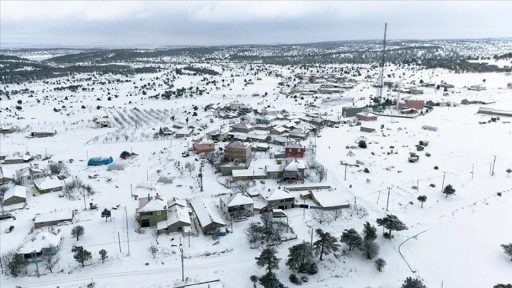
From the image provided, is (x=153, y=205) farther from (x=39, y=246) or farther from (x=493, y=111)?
(x=493, y=111)

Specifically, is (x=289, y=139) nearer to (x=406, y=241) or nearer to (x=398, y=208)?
(x=398, y=208)

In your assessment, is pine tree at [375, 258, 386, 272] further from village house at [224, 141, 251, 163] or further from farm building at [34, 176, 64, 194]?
farm building at [34, 176, 64, 194]

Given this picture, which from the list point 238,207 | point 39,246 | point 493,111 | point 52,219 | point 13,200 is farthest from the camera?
point 493,111

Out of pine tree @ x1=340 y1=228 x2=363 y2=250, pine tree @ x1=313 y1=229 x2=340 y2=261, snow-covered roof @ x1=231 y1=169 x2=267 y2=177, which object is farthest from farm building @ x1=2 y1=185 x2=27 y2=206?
pine tree @ x1=340 y1=228 x2=363 y2=250

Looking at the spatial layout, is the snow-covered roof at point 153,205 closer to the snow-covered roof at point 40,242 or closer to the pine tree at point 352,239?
the snow-covered roof at point 40,242

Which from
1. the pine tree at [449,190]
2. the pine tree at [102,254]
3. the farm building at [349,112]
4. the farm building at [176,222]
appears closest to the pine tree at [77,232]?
the pine tree at [102,254]

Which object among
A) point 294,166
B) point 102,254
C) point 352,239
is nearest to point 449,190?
point 352,239
